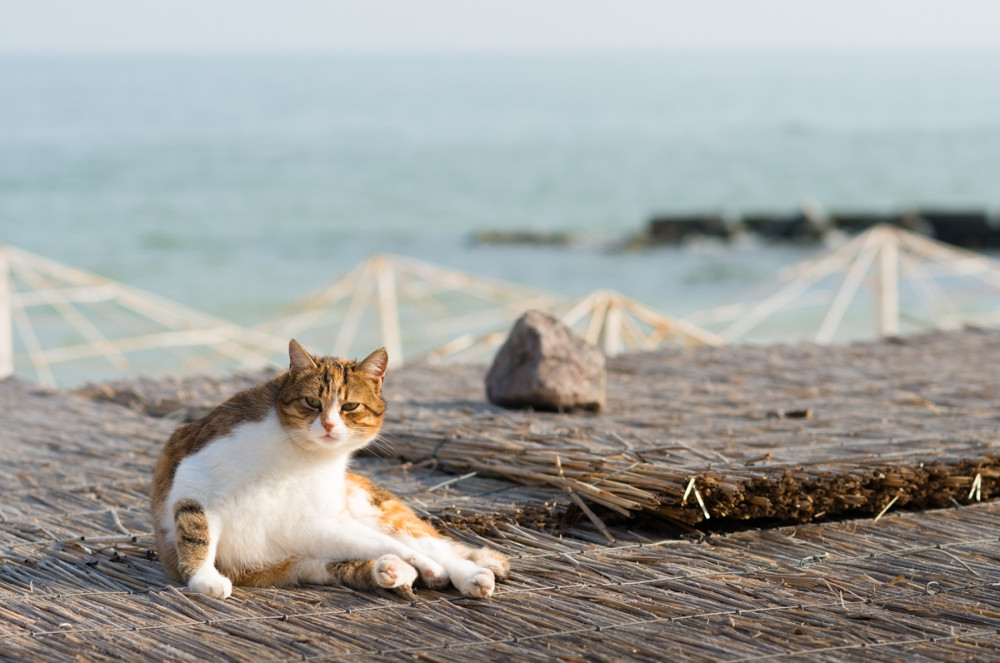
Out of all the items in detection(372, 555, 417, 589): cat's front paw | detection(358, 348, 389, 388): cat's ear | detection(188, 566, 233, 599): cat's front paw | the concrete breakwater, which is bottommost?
detection(188, 566, 233, 599): cat's front paw

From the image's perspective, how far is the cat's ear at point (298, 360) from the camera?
2377 millimetres

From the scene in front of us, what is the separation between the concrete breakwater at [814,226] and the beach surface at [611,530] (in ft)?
48.2

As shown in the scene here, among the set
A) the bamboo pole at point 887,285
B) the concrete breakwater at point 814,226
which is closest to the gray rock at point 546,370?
the bamboo pole at point 887,285

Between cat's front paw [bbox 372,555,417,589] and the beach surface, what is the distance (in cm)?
4

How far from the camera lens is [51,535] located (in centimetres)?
280

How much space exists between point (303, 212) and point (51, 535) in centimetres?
1970

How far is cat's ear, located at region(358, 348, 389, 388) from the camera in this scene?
7.92 ft

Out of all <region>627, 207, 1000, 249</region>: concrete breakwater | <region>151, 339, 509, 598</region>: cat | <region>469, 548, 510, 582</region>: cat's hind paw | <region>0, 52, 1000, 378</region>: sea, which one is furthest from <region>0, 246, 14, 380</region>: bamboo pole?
<region>627, 207, 1000, 249</region>: concrete breakwater

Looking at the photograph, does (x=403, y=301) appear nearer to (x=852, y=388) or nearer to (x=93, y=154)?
(x=852, y=388)

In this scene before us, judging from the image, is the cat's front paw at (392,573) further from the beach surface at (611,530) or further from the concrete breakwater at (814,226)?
the concrete breakwater at (814,226)

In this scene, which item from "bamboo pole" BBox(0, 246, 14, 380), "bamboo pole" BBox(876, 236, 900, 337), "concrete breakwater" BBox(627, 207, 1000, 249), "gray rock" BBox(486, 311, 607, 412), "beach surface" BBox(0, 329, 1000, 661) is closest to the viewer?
"beach surface" BBox(0, 329, 1000, 661)

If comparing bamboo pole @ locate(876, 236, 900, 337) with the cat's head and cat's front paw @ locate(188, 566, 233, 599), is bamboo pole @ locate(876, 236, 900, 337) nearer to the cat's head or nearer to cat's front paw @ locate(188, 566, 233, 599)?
the cat's head

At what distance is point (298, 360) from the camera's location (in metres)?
2.39

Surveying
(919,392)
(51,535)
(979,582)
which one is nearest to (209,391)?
(51,535)
